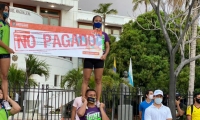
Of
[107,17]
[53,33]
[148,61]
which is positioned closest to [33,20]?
[148,61]

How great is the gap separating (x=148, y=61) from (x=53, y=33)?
54.5 ft

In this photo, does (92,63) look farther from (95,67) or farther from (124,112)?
(124,112)

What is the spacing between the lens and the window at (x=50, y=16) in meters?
29.4

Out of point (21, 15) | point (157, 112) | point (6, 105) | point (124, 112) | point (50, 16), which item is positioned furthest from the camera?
point (50, 16)

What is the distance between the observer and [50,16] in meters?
30.0

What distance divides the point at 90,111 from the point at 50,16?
2540 cm

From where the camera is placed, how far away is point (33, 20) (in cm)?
2291

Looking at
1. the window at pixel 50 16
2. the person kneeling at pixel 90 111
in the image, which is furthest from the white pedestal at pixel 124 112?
the window at pixel 50 16

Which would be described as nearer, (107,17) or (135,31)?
(135,31)

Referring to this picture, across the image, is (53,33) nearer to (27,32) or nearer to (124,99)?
(27,32)

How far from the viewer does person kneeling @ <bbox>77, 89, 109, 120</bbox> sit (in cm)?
532

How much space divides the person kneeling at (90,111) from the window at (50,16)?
24451mm

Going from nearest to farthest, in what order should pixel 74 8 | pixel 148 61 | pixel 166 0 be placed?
1. pixel 166 0
2. pixel 148 61
3. pixel 74 8

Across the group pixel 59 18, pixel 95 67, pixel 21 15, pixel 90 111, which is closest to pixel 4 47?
pixel 90 111
